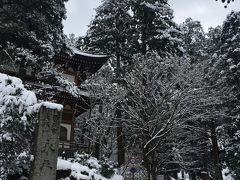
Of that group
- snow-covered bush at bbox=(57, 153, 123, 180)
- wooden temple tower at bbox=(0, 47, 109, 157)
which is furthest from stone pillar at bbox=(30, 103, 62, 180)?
wooden temple tower at bbox=(0, 47, 109, 157)

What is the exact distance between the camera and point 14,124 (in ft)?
23.7

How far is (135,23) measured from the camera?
2188 centimetres

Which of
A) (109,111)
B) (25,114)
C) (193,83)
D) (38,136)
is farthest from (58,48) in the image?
(38,136)

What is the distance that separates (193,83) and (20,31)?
8620 mm

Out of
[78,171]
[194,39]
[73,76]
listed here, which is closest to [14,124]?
[78,171]

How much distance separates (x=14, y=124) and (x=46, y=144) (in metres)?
1.96

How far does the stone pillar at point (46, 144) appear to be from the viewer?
548 centimetres

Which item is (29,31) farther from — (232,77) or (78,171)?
(232,77)

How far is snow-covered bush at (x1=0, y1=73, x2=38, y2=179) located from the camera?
7.19 m

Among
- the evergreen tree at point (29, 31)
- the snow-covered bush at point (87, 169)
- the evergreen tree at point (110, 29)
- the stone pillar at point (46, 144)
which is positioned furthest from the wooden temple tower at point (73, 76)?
the stone pillar at point (46, 144)

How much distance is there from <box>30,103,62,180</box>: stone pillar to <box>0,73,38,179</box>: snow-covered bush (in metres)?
1.47

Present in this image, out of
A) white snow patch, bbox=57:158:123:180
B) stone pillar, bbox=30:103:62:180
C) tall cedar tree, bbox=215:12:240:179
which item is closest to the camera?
stone pillar, bbox=30:103:62:180

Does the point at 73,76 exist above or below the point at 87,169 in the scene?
above

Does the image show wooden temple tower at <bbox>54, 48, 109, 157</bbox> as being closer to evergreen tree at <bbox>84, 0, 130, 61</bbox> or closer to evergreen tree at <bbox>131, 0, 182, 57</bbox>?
evergreen tree at <bbox>84, 0, 130, 61</bbox>
